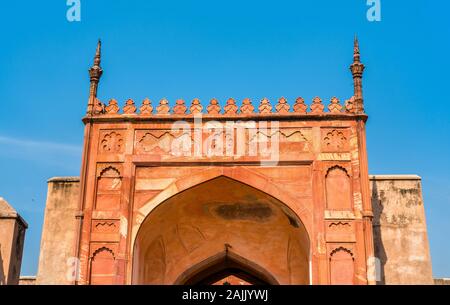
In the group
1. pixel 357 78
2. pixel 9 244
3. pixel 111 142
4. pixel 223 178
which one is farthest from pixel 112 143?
pixel 357 78

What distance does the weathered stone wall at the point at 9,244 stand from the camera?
14539 millimetres

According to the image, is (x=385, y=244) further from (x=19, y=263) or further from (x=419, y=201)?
(x=19, y=263)

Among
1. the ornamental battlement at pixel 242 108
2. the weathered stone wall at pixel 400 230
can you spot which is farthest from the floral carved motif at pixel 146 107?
the weathered stone wall at pixel 400 230

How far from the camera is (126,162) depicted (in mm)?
13711

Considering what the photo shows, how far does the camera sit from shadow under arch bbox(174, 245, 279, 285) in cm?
1578

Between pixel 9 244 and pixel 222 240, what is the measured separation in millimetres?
4744

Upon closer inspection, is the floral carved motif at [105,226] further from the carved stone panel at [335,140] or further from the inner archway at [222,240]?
the carved stone panel at [335,140]

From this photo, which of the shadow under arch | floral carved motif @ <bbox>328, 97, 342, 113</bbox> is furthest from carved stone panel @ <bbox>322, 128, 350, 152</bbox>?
the shadow under arch

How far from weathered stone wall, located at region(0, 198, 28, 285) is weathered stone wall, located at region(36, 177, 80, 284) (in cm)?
117

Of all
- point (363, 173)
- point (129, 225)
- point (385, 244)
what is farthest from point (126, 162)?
point (385, 244)

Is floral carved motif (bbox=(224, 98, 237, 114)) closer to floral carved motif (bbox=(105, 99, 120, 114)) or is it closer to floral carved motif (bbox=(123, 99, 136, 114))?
floral carved motif (bbox=(123, 99, 136, 114))

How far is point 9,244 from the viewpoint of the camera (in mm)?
14703

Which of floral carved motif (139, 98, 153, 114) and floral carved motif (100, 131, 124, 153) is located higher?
floral carved motif (139, 98, 153, 114)

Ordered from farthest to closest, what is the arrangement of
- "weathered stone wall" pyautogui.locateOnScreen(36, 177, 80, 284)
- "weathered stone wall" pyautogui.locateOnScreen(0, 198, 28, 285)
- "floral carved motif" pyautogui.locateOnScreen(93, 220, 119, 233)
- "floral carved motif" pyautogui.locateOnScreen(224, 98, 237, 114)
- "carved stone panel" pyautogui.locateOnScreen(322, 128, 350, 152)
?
"weathered stone wall" pyautogui.locateOnScreen(36, 177, 80, 284)
"weathered stone wall" pyautogui.locateOnScreen(0, 198, 28, 285)
"floral carved motif" pyautogui.locateOnScreen(224, 98, 237, 114)
"carved stone panel" pyautogui.locateOnScreen(322, 128, 350, 152)
"floral carved motif" pyautogui.locateOnScreen(93, 220, 119, 233)
